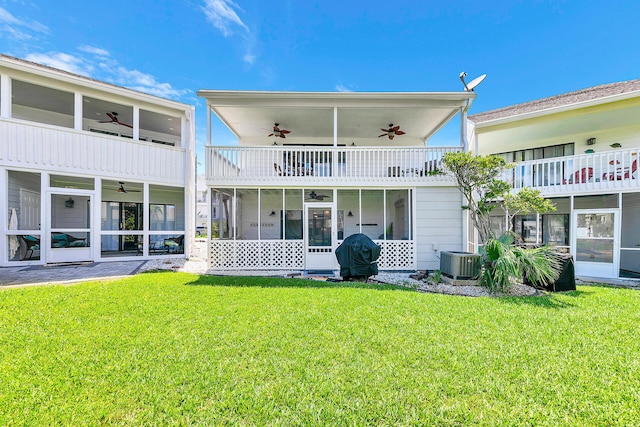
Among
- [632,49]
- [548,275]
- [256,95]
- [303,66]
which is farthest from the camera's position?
[303,66]

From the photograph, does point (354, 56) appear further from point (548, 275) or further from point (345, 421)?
point (345, 421)

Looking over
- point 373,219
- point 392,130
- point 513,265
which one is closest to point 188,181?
point 373,219

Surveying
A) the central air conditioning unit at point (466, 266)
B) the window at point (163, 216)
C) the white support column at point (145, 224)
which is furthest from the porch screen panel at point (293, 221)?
the window at point (163, 216)

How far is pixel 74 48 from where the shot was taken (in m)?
11.6

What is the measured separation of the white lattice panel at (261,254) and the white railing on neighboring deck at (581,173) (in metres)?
7.67

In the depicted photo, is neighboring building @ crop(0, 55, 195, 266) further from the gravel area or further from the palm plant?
the palm plant

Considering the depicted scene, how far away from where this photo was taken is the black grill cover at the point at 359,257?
7.42m

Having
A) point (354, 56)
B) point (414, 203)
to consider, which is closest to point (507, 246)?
point (414, 203)

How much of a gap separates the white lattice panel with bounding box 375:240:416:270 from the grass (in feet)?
12.7

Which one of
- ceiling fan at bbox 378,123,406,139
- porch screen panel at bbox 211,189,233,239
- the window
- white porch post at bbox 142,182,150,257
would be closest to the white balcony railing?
porch screen panel at bbox 211,189,233,239

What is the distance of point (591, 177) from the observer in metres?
8.55

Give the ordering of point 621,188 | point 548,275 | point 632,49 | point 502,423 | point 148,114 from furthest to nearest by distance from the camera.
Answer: point 632,49 < point 148,114 < point 621,188 < point 548,275 < point 502,423

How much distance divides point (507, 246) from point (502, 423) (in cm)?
564

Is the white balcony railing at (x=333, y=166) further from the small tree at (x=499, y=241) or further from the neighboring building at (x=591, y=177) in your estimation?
the neighboring building at (x=591, y=177)
